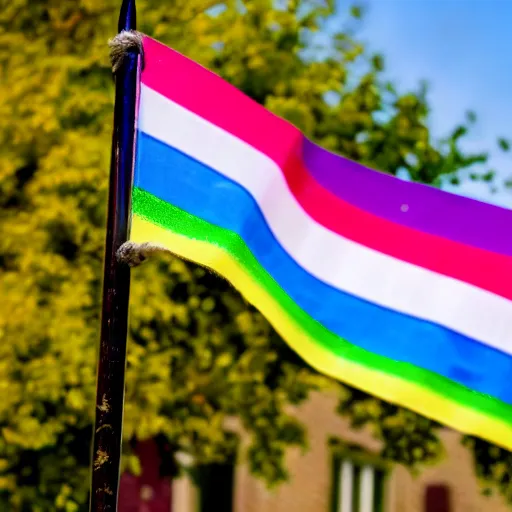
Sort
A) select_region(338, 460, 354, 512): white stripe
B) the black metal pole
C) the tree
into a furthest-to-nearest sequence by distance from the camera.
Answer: select_region(338, 460, 354, 512): white stripe, the tree, the black metal pole

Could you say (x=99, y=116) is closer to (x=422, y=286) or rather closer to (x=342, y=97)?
(x=342, y=97)

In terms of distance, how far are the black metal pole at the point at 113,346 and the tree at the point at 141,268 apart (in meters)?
4.49

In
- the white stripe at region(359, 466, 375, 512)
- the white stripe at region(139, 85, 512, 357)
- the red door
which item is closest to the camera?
the white stripe at region(139, 85, 512, 357)

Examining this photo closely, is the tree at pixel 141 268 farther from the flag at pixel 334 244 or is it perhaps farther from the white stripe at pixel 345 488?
the white stripe at pixel 345 488

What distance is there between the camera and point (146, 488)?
1370 centimetres

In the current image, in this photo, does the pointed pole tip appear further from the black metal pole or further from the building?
the building

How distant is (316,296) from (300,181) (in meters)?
0.47

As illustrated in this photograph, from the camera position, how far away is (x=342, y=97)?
9734mm

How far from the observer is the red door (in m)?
13.3

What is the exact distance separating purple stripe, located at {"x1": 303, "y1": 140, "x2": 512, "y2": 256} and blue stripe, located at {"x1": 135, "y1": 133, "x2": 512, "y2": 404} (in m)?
0.34

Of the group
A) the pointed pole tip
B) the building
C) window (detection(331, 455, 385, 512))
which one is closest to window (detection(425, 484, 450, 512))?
the building

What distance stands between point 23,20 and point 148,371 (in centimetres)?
337

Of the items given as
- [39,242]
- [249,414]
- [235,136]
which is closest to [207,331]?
[249,414]

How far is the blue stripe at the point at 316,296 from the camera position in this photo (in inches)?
137
